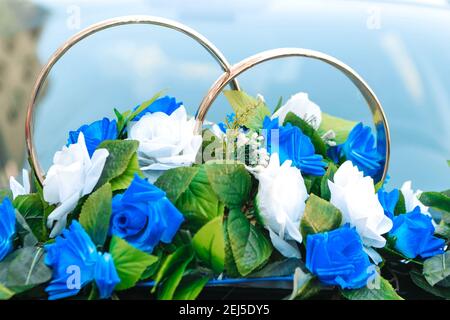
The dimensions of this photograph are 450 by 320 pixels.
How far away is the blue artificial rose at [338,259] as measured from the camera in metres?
0.48

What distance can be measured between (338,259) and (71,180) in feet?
0.72

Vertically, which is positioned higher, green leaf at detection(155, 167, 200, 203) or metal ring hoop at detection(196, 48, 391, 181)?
metal ring hoop at detection(196, 48, 391, 181)

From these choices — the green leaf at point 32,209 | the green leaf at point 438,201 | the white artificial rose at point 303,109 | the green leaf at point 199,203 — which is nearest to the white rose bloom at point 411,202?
the green leaf at point 438,201

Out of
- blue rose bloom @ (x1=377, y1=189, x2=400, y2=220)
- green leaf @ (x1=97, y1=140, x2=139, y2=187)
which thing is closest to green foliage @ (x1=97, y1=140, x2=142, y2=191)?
green leaf @ (x1=97, y1=140, x2=139, y2=187)

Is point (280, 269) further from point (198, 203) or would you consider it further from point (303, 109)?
point (303, 109)

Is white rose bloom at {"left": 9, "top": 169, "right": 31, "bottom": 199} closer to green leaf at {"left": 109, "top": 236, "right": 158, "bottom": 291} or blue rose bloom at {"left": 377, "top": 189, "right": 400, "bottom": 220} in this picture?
green leaf at {"left": 109, "top": 236, "right": 158, "bottom": 291}

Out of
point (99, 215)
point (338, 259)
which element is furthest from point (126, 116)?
point (338, 259)

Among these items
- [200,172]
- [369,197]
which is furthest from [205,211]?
[369,197]

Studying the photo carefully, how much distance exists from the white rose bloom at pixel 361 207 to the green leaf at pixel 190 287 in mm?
130

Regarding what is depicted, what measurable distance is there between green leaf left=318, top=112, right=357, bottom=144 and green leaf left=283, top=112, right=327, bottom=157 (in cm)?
4

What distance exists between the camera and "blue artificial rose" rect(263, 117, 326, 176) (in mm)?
559

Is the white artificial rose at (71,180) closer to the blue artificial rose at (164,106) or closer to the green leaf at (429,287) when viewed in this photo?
the blue artificial rose at (164,106)
